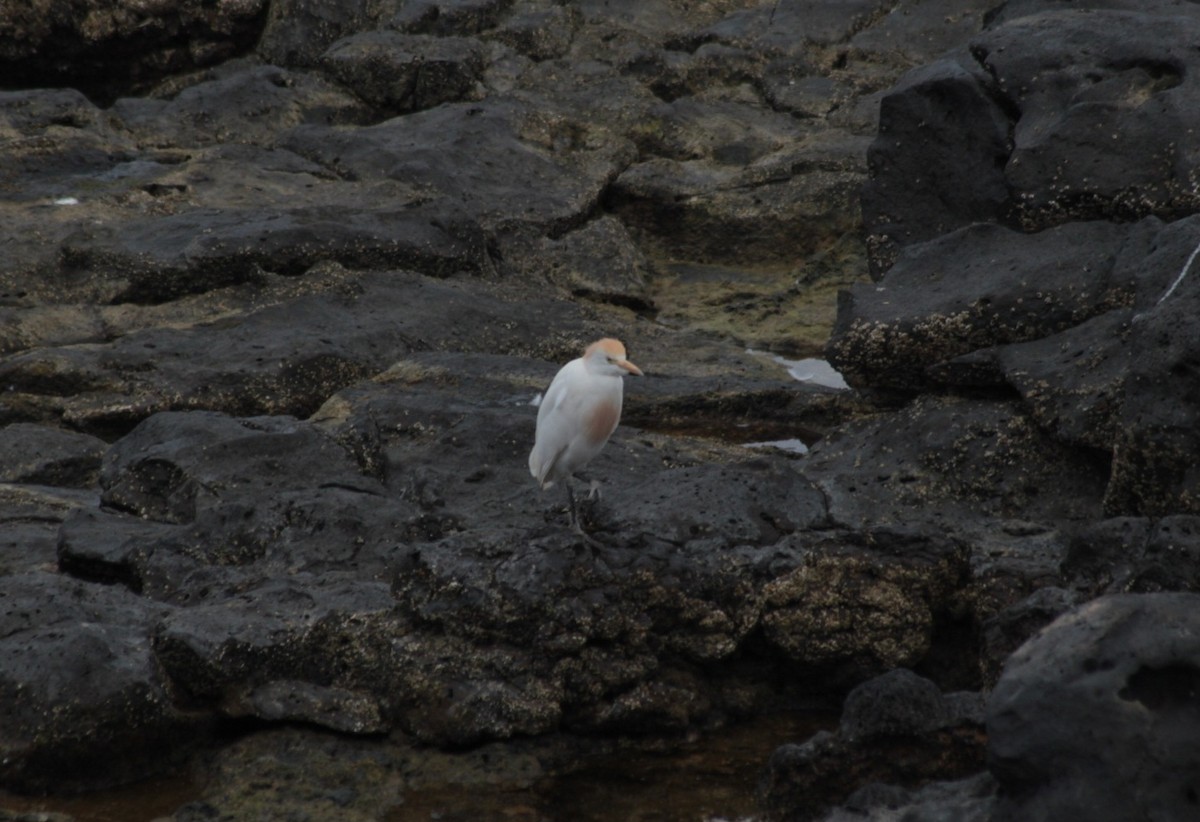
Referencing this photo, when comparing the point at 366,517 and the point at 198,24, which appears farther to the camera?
the point at 198,24

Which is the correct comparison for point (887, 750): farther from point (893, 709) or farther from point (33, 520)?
point (33, 520)

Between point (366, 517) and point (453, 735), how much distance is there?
162cm

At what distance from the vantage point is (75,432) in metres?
10.5

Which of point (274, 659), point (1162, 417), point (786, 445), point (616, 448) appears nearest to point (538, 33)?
point (786, 445)

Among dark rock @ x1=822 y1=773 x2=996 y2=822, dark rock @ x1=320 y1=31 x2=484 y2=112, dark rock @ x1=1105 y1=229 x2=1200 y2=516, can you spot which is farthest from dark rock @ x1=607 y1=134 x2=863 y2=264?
dark rock @ x1=822 y1=773 x2=996 y2=822

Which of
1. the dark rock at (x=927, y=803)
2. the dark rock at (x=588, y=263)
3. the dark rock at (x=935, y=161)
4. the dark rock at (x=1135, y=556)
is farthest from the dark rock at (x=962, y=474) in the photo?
the dark rock at (x=588, y=263)

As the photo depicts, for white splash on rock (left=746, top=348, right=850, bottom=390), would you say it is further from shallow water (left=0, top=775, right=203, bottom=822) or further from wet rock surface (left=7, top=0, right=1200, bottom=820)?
shallow water (left=0, top=775, right=203, bottom=822)

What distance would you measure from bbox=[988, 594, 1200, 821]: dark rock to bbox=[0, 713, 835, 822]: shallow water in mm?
1997

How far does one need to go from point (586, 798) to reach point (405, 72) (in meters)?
11.7

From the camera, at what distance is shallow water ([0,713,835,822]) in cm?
662

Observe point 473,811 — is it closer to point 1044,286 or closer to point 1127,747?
point 1127,747

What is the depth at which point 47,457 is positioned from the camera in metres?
9.96

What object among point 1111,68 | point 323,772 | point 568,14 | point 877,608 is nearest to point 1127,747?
point 877,608

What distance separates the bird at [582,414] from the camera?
7578 millimetres
